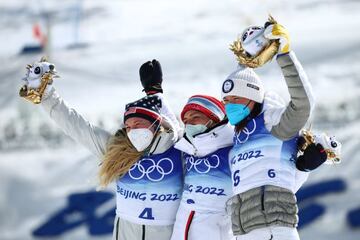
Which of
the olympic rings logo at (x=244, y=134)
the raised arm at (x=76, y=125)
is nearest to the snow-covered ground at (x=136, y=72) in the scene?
the raised arm at (x=76, y=125)

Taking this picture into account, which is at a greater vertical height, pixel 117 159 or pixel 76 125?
pixel 76 125

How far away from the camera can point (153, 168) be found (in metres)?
3.32

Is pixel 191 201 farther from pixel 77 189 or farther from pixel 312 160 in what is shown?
pixel 77 189

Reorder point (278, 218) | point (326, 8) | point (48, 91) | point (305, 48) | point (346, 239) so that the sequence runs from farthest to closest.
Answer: point (326, 8), point (305, 48), point (346, 239), point (48, 91), point (278, 218)

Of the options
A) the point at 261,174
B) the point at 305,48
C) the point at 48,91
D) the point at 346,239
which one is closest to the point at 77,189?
the point at 346,239

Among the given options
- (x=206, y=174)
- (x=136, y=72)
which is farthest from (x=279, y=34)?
(x=136, y=72)

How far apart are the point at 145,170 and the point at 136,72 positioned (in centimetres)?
669

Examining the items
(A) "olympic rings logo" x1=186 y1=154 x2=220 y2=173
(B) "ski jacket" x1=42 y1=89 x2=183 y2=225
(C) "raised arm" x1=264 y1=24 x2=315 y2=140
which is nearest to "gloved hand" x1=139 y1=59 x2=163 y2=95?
(B) "ski jacket" x1=42 y1=89 x2=183 y2=225

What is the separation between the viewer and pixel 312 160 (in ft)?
9.73

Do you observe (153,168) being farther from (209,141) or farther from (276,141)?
(276,141)

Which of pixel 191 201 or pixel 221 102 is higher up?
pixel 221 102

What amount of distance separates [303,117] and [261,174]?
10.2 inches

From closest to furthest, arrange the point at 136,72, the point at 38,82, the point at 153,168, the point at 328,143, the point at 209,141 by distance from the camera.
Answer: the point at 328,143 < the point at 209,141 < the point at 153,168 < the point at 38,82 < the point at 136,72

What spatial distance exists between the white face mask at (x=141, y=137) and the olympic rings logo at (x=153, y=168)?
73mm
